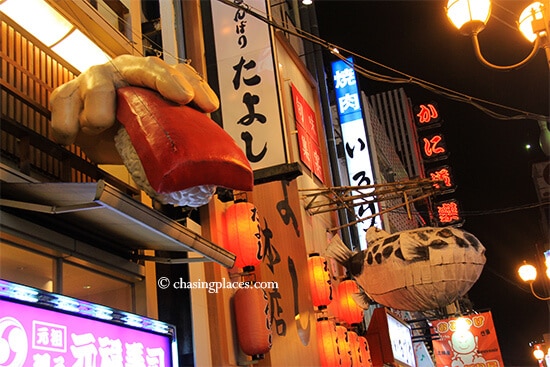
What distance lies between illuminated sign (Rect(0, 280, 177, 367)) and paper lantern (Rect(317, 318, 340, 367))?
7.47m

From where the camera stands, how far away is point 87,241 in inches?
312

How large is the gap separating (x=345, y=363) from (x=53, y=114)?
10.7 m

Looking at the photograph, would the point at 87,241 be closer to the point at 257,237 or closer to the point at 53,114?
the point at 53,114

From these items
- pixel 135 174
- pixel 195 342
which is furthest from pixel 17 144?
pixel 195 342

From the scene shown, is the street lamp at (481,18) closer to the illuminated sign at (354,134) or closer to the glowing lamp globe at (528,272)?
the glowing lamp globe at (528,272)

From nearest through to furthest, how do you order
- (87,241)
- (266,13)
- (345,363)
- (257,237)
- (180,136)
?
1. (180,136)
2. (87,241)
3. (257,237)
4. (266,13)
5. (345,363)

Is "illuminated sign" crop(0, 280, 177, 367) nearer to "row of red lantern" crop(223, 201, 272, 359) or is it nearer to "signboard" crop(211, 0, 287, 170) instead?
"row of red lantern" crop(223, 201, 272, 359)

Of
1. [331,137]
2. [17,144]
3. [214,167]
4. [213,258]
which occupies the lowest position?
[213,258]

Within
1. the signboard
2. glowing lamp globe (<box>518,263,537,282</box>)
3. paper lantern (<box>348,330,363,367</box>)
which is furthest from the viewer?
glowing lamp globe (<box>518,263,537,282</box>)

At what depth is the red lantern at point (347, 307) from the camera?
17.7 meters

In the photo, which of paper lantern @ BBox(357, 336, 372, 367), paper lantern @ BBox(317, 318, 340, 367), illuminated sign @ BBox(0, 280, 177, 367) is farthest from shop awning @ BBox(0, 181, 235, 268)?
paper lantern @ BBox(357, 336, 372, 367)

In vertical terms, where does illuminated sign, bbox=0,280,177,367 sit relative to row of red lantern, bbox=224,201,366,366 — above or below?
below

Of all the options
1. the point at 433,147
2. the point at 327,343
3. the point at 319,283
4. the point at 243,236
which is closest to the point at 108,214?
the point at 243,236

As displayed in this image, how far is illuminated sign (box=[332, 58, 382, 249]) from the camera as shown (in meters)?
23.3
